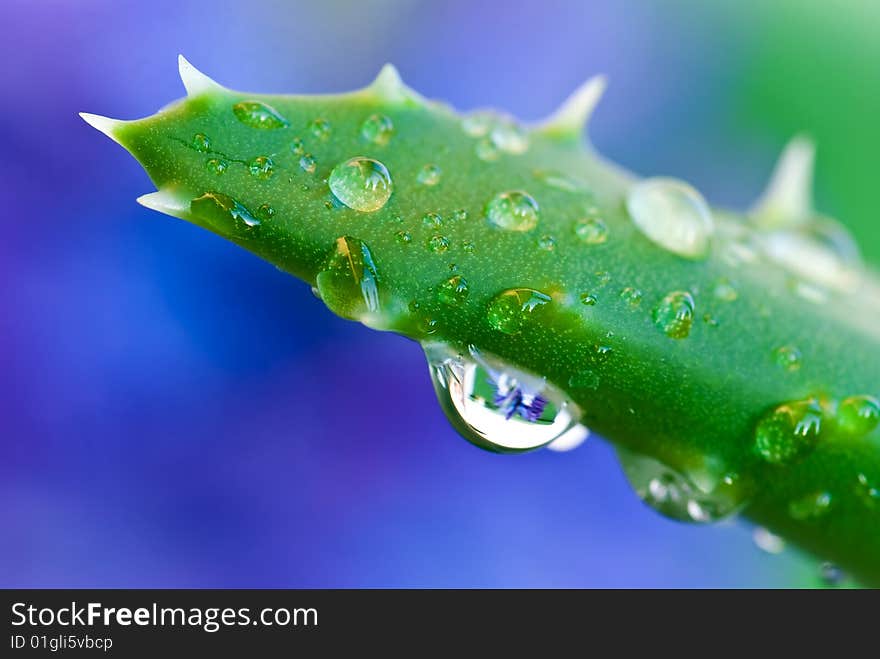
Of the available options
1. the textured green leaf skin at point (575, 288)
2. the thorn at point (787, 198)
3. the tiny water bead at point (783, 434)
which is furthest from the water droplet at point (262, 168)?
the thorn at point (787, 198)

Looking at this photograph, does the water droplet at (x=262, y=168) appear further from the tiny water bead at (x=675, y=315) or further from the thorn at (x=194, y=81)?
the tiny water bead at (x=675, y=315)

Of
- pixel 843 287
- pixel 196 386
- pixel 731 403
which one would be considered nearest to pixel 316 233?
pixel 731 403

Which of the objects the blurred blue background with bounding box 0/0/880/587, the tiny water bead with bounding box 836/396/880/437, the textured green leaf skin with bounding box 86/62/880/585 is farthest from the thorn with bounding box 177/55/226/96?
the blurred blue background with bounding box 0/0/880/587

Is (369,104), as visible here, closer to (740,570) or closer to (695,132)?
(740,570)

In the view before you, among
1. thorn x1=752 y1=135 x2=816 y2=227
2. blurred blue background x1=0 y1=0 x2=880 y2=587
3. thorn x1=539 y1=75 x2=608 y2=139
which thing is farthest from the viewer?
blurred blue background x1=0 y1=0 x2=880 y2=587

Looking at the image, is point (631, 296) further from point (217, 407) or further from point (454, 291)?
point (217, 407)

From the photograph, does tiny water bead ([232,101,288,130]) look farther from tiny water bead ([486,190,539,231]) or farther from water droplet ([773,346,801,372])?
water droplet ([773,346,801,372])
